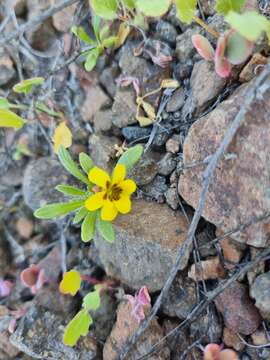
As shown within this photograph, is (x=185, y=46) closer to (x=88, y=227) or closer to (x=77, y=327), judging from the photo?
(x=88, y=227)

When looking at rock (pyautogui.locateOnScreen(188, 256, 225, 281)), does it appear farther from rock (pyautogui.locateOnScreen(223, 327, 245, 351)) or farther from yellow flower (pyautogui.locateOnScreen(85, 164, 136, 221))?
yellow flower (pyautogui.locateOnScreen(85, 164, 136, 221))

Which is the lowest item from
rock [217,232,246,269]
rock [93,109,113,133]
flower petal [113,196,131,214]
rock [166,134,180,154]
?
rock [217,232,246,269]

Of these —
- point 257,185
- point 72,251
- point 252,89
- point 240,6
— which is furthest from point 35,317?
point 240,6

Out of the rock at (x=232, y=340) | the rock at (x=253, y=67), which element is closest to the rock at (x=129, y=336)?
the rock at (x=232, y=340)

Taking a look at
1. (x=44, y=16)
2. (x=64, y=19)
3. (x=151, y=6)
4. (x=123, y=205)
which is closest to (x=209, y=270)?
(x=123, y=205)

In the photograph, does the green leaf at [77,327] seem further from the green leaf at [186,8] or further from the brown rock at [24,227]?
the green leaf at [186,8]

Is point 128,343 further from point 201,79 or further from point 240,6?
point 240,6

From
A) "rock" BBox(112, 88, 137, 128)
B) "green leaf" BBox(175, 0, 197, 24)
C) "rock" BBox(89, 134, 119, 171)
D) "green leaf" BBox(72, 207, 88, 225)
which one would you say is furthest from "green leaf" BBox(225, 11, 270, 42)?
"green leaf" BBox(72, 207, 88, 225)
